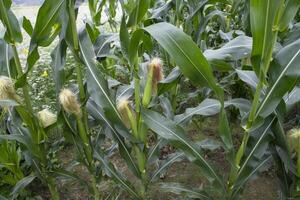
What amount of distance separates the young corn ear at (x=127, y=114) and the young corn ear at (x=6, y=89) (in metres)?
0.51

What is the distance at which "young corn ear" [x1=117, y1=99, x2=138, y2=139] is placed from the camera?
1404 mm

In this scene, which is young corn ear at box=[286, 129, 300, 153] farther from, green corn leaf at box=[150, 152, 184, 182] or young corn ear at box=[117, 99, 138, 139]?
young corn ear at box=[117, 99, 138, 139]

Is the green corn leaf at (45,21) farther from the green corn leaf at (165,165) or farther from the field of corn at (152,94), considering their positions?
the green corn leaf at (165,165)

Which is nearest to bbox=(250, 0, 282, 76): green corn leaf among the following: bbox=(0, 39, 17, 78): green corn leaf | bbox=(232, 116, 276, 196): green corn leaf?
bbox=(232, 116, 276, 196): green corn leaf

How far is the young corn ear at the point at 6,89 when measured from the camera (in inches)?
53.7

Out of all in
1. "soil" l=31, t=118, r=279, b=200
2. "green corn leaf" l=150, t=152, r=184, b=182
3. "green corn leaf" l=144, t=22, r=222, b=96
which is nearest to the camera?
"green corn leaf" l=144, t=22, r=222, b=96

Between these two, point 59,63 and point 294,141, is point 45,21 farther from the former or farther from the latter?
point 294,141

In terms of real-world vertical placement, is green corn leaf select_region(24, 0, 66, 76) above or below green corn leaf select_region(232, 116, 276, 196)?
above

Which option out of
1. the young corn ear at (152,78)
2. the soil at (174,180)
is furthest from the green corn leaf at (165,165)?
the young corn ear at (152,78)

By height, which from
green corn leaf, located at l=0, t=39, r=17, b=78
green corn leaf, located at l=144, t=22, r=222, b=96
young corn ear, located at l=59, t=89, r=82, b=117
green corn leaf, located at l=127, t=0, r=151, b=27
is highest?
green corn leaf, located at l=127, t=0, r=151, b=27

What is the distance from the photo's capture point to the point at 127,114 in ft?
4.66

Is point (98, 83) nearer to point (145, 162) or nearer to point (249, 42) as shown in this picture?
point (145, 162)

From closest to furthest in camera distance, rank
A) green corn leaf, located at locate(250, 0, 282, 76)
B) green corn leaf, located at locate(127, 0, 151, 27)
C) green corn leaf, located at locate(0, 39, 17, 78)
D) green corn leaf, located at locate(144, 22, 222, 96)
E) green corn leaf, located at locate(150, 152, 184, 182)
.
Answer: green corn leaf, located at locate(250, 0, 282, 76)
green corn leaf, located at locate(144, 22, 222, 96)
green corn leaf, located at locate(127, 0, 151, 27)
green corn leaf, located at locate(0, 39, 17, 78)
green corn leaf, located at locate(150, 152, 184, 182)

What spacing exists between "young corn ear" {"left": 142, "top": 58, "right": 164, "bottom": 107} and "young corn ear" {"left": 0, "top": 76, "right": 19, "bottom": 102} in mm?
633
